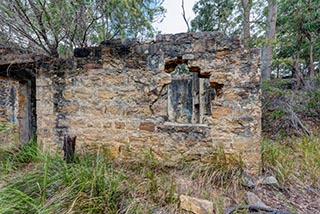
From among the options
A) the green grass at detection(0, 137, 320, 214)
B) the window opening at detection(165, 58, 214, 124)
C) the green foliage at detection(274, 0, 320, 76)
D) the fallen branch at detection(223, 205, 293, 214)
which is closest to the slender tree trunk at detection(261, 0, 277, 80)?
the green foliage at detection(274, 0, 320, 76)

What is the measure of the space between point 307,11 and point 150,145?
530 centimetres

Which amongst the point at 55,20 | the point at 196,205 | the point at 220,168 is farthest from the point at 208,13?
the point at 196,205

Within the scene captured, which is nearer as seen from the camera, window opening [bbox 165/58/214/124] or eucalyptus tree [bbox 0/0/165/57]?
eucalyptus tree [bbox 0/0/165/57]

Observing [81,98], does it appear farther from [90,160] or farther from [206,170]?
[206,170]

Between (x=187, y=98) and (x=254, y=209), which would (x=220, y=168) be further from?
(x=187, y=98)

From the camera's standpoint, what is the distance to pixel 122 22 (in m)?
4.82

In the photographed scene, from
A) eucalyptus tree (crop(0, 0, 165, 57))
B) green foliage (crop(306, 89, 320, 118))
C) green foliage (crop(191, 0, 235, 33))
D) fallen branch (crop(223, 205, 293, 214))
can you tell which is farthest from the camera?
green foliage (crop(191, 0, 235, 33))

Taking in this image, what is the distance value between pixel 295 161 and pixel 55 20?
4.68 meters

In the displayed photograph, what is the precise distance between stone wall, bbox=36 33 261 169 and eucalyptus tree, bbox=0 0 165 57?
92 cm

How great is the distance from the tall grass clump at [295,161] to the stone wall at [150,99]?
0.42 metres

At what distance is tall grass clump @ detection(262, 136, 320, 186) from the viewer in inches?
109

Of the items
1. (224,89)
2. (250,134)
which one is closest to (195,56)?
(224,89)

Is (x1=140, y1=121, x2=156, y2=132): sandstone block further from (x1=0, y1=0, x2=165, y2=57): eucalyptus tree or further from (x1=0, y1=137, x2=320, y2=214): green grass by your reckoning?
(x1=0, y1=0, x2=165, y2=57): eucalyptus tree

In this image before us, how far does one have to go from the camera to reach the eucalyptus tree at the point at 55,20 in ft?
11.5
